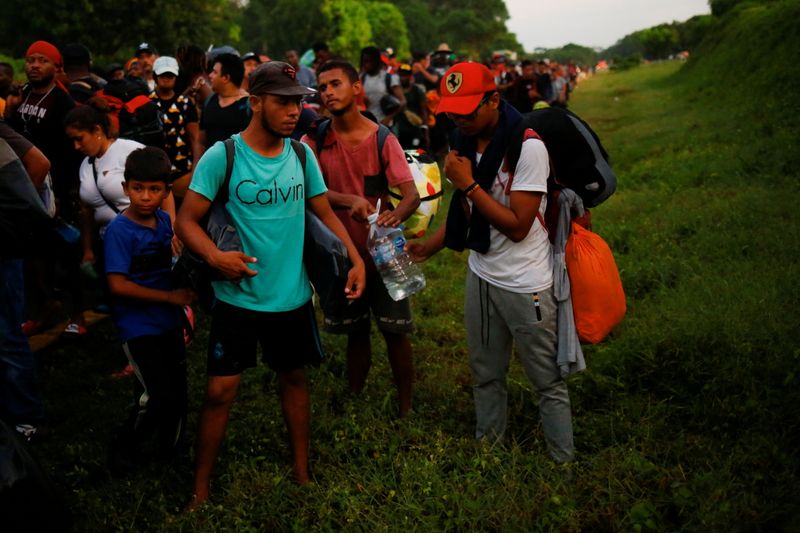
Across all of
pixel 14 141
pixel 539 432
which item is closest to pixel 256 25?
pixel 14 141

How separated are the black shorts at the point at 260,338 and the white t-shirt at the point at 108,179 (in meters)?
1.76

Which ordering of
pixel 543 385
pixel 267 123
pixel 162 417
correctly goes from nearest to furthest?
pixel 267 123 → pixel 543 385 → pixel 162 417

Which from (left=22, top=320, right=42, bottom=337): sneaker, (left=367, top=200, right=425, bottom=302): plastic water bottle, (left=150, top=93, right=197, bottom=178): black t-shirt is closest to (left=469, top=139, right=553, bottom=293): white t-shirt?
(left=367, top=200, right=425, bottom=302): plastic water bottle

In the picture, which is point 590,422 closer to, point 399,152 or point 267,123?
point 399,152

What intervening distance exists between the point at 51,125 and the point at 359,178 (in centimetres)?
300

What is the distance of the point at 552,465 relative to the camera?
3.46m

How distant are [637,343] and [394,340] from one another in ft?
5.60

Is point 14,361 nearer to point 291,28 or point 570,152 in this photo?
point 570,152

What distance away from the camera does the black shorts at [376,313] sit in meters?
4.07

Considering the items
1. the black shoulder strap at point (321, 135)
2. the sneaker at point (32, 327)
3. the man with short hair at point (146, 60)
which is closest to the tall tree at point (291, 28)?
the man with short hair at point (146, 60)

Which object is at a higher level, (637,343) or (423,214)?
(423,214)

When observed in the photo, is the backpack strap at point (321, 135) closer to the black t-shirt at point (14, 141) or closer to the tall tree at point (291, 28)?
the black t-shirt at point (14, 141)

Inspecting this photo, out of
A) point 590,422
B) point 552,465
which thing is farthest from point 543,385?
point 590,422

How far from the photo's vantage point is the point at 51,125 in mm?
5508
